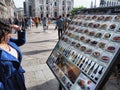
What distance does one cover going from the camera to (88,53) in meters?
2.54

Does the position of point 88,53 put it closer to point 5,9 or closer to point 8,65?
point 8,65

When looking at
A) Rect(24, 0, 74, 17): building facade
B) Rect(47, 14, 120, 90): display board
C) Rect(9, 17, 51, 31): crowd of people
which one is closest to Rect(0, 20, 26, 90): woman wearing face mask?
Rect(47, 14, 120, 90): display board

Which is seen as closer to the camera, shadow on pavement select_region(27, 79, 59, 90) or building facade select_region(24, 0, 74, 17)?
shadow on pavement select_region(27, 79, 59, 90)

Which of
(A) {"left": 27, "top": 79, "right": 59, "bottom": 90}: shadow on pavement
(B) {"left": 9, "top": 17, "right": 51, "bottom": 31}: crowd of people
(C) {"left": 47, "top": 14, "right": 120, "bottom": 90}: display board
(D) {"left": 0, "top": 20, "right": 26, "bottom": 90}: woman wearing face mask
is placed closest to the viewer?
(C) {"left": 47, "top": 14, "right": 120, "bottom": 90}: display board

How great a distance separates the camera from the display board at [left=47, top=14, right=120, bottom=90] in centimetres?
214

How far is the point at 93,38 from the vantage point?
2.62 meters

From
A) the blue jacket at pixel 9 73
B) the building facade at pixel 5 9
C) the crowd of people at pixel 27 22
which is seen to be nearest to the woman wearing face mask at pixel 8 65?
the blue jacket at pixel 9 73

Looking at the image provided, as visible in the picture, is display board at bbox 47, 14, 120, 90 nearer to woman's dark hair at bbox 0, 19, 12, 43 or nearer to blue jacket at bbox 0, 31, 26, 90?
blue jacket at bbox 0, 31, 26, 90

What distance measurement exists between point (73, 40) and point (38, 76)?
239 cm

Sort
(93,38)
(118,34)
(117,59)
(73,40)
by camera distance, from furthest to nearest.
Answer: (73,40) → (93,38) → (118,34) → (117,59)

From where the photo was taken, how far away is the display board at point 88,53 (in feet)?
7.02

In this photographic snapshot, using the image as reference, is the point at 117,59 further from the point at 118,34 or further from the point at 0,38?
the point at 0,38

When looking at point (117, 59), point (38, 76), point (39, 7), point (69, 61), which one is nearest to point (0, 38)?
point (69, 61)

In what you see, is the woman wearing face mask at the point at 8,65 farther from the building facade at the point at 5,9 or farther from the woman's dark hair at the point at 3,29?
the building facade at the point at 5,9
